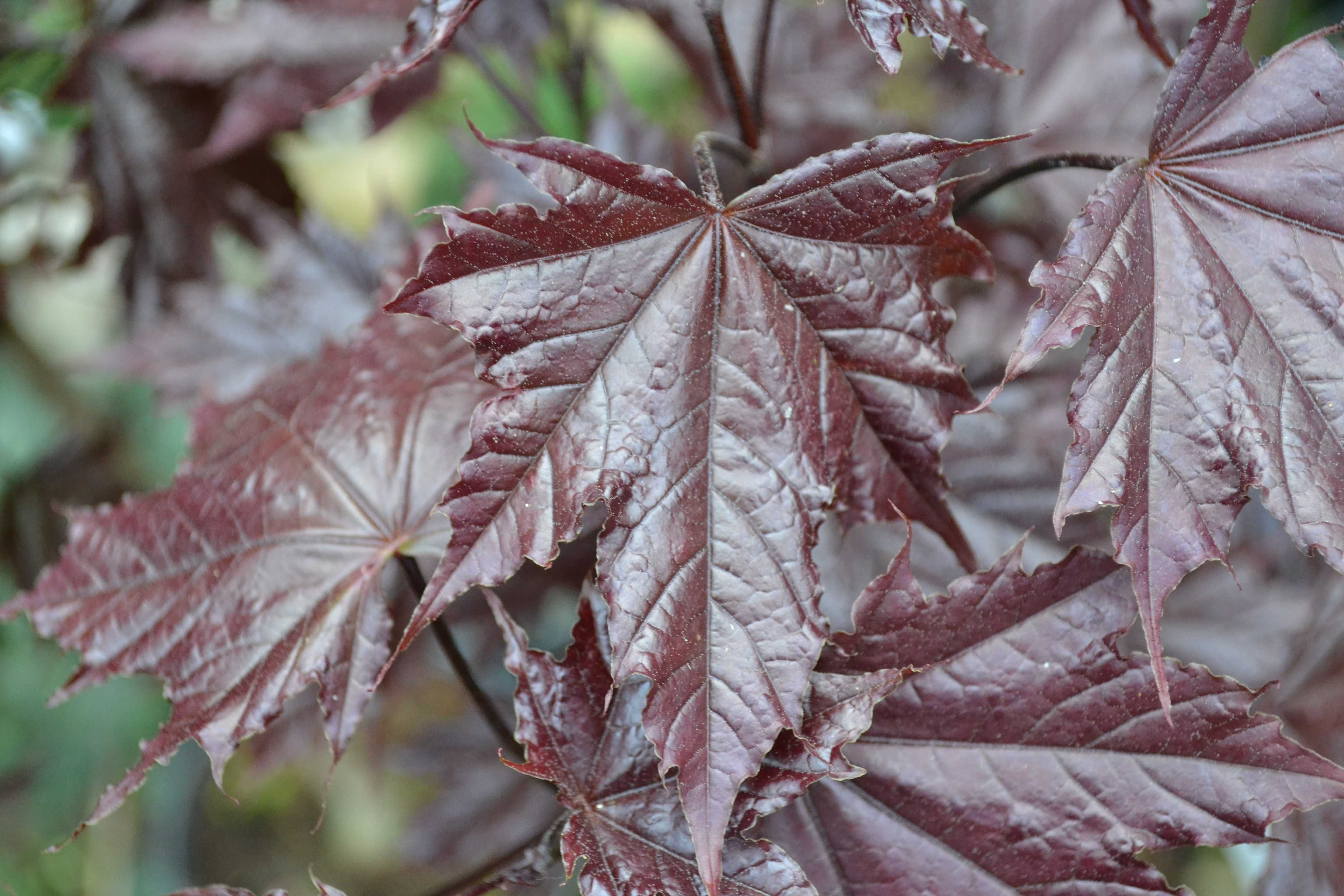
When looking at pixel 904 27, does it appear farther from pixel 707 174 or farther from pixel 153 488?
pixel 153 488

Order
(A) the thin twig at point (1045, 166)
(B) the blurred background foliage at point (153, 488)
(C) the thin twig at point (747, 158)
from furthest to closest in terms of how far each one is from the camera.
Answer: (B) the blurred background foliage at point (153, 488)
(C) the thin twig at point (747, 158)
(A) the thin twig at point (1045, 166)

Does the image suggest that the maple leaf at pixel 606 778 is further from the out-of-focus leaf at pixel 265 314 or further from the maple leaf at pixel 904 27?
the out-of-focus leaf at pixel 265 314

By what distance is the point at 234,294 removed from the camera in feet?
3.72

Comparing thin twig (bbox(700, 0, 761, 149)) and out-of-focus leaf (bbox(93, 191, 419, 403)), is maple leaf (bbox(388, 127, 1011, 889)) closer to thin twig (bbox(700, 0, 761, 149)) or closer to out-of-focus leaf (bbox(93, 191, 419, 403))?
thin twig (bbox(700, 0, 761, 149))

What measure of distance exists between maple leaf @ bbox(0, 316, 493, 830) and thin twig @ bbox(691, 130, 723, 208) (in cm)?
25

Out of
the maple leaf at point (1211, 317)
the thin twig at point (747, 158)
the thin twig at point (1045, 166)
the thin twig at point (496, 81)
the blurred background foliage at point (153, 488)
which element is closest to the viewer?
the maple leaf at point (1211, 317)

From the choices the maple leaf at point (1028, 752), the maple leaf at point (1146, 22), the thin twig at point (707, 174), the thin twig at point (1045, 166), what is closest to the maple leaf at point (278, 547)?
the thin twig at point (707, 174)

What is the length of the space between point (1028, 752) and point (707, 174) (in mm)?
471

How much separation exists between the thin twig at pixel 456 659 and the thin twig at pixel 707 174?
0.36 meters

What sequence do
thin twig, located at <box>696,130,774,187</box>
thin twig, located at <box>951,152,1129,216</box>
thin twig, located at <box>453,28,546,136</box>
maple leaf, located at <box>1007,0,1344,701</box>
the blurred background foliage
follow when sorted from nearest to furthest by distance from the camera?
maple leaf, located at <box>1007,0,1344,701</box>
thin twig, located at <box>951,152,1129,216</box>
thin twig, located at <box>696,130,774,187</box>
thin twig, located at <box>453,28,546,136</box>
the blurred background foliage

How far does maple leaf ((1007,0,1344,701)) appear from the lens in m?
0.53

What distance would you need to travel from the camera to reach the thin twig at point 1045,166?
2.10 feet

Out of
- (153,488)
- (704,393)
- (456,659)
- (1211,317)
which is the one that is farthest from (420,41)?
(153,488)

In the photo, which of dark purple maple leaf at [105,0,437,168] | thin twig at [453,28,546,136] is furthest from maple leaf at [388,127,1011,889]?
dark purple maple leaf at [105,0,437,168]
